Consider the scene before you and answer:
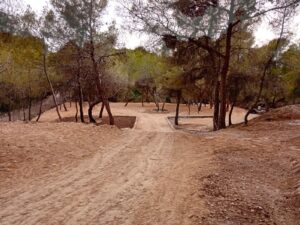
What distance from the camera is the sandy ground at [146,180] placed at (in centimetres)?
589

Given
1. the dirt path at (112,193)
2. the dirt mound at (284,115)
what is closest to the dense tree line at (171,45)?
the dirt mound at (284,115)

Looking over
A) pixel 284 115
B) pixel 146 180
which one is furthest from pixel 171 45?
pixel 146 180

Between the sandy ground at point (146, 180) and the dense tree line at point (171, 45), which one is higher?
the dense tree line at point (171, 45)

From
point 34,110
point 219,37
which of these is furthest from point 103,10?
point 34,110

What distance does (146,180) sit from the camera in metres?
7.82

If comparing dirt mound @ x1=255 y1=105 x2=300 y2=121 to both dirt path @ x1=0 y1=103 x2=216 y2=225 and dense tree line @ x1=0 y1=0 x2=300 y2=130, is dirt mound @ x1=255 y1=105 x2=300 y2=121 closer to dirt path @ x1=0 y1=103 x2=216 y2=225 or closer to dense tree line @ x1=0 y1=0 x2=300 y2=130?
dense tree line @ x1=0 y1=0 x2=300 y2=130

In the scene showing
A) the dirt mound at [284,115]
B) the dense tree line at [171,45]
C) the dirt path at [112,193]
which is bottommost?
the dirt path at [112,193]

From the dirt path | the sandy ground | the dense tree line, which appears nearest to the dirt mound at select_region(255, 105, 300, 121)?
the dense tree line

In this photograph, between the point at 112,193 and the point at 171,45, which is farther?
the point at 171,45

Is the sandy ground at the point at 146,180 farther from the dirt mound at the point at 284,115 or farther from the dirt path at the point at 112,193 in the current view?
the dirt mound at the point at 284,115

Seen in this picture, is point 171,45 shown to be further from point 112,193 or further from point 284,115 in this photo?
point 112,193

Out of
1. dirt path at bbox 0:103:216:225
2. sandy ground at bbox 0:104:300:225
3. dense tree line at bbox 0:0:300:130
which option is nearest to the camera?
dirt path at bbox 0:103:216:225

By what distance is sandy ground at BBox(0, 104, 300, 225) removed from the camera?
5891mm

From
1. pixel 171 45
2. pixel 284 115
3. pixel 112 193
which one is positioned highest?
pixel 171 45
